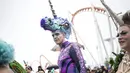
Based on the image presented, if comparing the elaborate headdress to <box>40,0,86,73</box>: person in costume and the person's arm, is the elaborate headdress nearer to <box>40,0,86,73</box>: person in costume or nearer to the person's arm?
<box>40,0,86,73</box>: person in costume

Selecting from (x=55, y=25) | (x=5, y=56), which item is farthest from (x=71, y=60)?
(x=5, y=56)

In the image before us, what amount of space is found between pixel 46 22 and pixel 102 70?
0.55 meters

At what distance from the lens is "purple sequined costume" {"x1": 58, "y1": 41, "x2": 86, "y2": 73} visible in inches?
56.4

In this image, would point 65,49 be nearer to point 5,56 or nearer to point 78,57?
point 78,57

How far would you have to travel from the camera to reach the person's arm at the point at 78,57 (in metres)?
1.43

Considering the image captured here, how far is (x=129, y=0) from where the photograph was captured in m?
3.07

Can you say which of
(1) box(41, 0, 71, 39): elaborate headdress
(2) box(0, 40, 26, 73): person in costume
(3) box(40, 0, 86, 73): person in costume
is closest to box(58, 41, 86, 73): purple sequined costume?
(3) box(40, 0, 86, 73): person in costume

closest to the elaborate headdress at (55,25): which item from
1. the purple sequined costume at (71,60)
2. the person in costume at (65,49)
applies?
the person in costume at (65,49)

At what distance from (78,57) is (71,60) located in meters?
0.04

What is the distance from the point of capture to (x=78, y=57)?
1.44 metres

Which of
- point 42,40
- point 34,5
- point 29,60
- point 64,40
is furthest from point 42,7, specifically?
point 64,40

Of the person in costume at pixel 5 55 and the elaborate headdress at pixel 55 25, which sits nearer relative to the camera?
the person in costume at pixel 5 55

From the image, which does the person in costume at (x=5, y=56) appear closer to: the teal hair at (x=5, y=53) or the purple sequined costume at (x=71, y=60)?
the teal hair at (x=5, y=53)

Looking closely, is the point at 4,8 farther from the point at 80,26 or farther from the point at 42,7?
the point at 80,26
